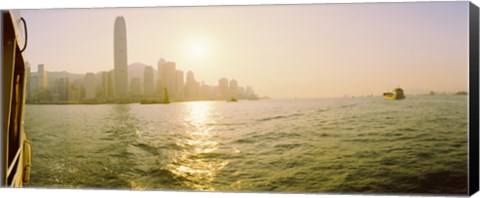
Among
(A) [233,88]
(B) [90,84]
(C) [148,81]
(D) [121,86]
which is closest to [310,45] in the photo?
(A) [233,88]

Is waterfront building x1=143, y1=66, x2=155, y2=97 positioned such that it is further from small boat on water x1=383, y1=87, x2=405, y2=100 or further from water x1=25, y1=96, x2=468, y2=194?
small boat on water x1=383, y1=87, x2=405, y2=100

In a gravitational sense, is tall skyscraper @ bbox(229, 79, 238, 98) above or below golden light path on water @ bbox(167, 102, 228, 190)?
above

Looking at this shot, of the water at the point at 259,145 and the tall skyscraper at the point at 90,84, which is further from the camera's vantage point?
the tall skyscraper at the point at 90,84

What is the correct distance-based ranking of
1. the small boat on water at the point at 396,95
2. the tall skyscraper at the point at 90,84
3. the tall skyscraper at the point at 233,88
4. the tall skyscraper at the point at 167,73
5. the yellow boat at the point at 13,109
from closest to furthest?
1. the yellow boat at the point at 13,109
2. the small boat on water at the point at 396,95
3. the tall skyscraper at the point at 233,88
4. the tall skyscraper at the point at 167,73
5. the tall skyscraper at the point at 90,84

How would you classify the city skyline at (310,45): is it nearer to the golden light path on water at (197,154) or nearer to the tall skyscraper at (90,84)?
the tall skyscraper at (90,84)

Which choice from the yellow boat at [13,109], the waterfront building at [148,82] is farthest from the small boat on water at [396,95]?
the yellow boat at [13,109]

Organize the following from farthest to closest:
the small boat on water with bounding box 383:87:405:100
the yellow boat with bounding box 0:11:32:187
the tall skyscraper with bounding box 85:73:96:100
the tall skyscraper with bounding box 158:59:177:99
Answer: the tall skyscraper with bounding box 85:73:96:100
the tall skyscraper with bounding box 158:59:177:99
the small boat on water with bounding box 383:87:405:100
the yellow boat with bounding box 0:11:32:187

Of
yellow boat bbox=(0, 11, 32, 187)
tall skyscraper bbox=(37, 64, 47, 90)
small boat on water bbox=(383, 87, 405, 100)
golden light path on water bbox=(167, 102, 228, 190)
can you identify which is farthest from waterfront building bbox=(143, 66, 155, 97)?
small boat on water bbox=(383, 87, 405, 100)

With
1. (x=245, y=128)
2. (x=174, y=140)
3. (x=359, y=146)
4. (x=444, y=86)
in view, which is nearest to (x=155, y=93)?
(x=174, y=140)

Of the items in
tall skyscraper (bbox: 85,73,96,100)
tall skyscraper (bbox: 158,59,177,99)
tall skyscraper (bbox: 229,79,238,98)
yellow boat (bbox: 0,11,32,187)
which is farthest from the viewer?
tall skyscraper (bbox: 85,73,96,100)
